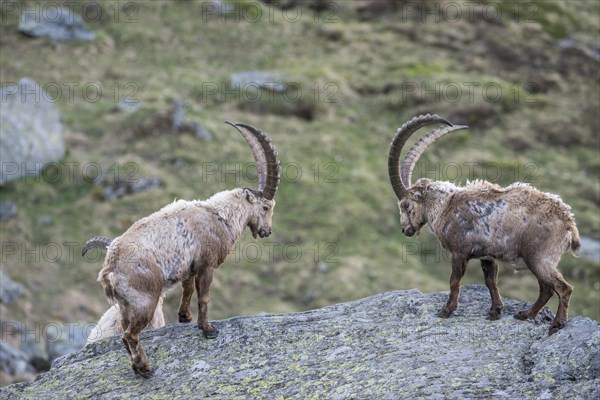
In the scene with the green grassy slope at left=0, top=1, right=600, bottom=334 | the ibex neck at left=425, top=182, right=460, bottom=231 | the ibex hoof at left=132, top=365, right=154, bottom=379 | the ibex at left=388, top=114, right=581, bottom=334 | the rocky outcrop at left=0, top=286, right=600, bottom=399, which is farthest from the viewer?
the green grassy slope at left=0, top=1, right=600, bottom=334

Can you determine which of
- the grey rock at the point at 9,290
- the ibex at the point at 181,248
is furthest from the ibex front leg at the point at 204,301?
the grey rock at the point at 9,290

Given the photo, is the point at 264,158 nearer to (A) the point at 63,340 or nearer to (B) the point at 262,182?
(B) the point at 262,182

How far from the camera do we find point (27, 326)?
33688 millimetres

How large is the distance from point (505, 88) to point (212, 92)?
2188 cm

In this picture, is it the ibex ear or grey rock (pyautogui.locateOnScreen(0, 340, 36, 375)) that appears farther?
grey rock (pyautogui.locateOnScreen(0, 340, 36, 375))

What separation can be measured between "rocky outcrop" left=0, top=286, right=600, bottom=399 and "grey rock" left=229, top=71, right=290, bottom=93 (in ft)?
134

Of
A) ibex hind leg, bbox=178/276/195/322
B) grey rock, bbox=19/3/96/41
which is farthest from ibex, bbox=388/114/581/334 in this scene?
grey rock, bbox=19/3/96/41

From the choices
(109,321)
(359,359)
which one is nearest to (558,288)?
(359,359)

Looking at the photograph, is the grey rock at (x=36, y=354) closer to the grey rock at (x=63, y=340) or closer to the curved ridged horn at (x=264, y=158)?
the grey rock at (x=63, y=340)

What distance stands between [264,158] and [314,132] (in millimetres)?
35938

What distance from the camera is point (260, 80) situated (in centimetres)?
5719

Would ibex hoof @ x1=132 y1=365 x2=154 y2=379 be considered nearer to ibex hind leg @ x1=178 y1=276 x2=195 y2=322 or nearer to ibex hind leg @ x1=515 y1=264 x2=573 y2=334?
ibex hind leg @ x1=178 y1=276 x2=195 y2=322

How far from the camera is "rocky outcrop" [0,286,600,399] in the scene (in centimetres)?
1316

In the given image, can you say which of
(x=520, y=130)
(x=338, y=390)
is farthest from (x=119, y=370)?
(x=520, y=130)
